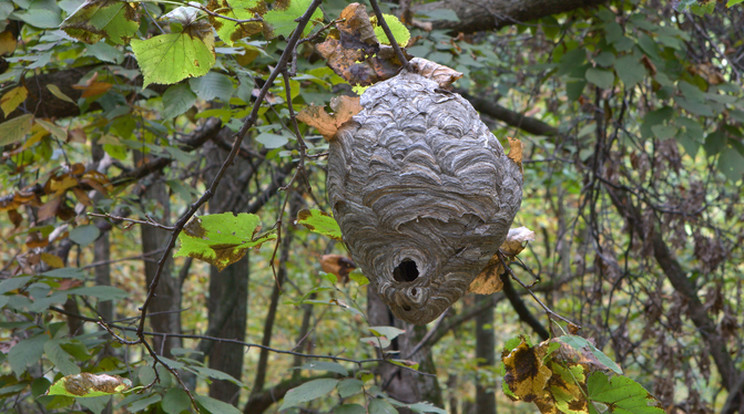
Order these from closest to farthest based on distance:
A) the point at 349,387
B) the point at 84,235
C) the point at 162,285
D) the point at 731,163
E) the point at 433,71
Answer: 1. the point at 433,71
2. the point at 349,387
3. the point at 84,235
4. the point at 731,163
5. the point at 162,285

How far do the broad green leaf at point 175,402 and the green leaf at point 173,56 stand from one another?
89cm

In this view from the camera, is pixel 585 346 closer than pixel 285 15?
Yes

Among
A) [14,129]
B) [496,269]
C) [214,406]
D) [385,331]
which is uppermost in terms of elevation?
[14,129]

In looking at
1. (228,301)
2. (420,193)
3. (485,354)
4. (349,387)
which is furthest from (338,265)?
(485,354)

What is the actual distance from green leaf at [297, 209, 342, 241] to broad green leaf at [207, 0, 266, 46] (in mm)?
441

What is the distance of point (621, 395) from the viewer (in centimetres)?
127

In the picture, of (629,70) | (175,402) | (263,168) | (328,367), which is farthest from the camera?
(263,168)

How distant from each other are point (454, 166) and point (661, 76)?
2108 mm

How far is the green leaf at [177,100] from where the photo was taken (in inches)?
80.4

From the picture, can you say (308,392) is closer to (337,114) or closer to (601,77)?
(337,114)

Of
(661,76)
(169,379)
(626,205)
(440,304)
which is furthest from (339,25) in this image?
(626,205)

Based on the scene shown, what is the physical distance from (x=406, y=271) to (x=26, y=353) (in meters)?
1.32

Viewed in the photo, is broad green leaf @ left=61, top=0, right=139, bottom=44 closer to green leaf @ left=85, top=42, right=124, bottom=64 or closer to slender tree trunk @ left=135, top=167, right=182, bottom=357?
green leaf @ left=85, top=42, right=124, bottom=64

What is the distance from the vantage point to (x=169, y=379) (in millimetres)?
1854
